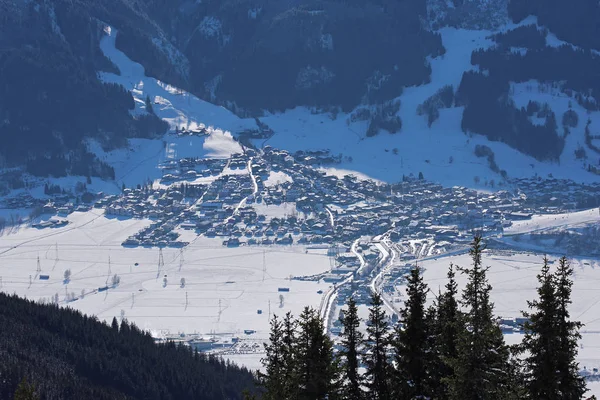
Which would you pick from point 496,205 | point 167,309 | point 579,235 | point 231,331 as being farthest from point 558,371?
point 496,205

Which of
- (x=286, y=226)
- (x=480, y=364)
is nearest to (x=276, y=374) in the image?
(x=480, y=364)

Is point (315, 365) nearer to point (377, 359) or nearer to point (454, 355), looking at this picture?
point (377, 359)

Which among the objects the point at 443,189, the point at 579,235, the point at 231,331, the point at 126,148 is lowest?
the point at 231,331

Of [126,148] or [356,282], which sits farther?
[126,148]

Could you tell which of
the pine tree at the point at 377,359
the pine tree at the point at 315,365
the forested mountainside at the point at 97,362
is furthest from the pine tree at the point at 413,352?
the forested mountainside at the point at 97,362

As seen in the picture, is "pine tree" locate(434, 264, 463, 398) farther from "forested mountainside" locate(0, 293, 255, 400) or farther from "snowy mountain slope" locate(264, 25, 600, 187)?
"snowy mountain slope" locate(264, 25, 600, 187)

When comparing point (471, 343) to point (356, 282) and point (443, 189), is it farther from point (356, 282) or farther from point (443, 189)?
point (443, 189)
